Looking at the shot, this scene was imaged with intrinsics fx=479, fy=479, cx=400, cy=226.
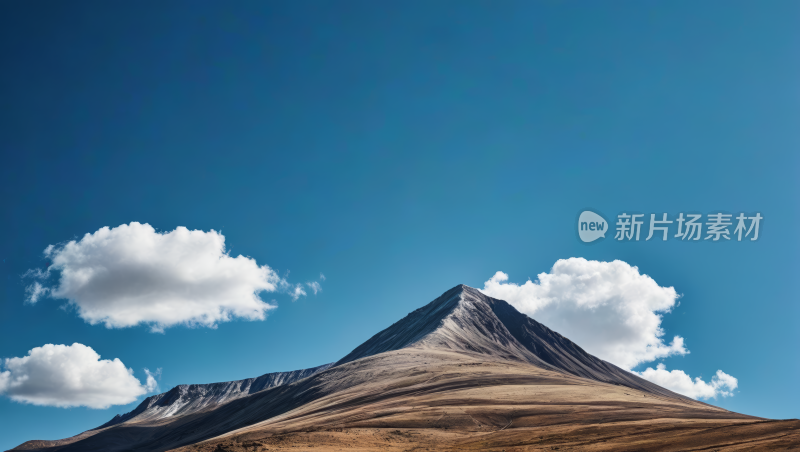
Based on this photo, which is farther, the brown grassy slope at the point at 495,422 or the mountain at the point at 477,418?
the mountain at the point at 477,418

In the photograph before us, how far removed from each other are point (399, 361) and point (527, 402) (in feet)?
194

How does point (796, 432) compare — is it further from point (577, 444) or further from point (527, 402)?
point (527, 402)

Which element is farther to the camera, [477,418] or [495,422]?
[477,418]

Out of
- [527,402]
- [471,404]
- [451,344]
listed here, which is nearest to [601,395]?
[527,402]

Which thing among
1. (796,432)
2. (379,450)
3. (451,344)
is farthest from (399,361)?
(796,432)

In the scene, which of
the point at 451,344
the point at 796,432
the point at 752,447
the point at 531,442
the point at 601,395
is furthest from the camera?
the point at 451,344

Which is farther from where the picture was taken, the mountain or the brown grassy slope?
the mountain

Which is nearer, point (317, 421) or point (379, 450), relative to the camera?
point (379, 450)

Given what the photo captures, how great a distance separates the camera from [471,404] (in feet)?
268

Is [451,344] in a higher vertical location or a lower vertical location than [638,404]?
higher

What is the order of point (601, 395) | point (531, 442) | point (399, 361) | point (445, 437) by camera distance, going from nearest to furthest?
point (531, 442), point (445, 437), point (601, 395), point (399, 361)

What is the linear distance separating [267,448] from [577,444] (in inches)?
1339

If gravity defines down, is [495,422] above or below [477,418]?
below

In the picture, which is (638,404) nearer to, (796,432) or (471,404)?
(471,404)
